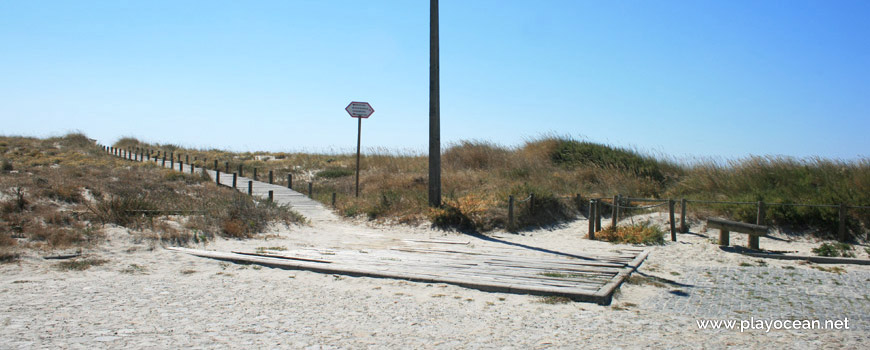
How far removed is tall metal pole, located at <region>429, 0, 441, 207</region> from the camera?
1338 centimetres

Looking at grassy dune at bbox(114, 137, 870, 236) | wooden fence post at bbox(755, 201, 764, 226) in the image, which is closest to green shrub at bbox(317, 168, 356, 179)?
grassy dune at bbox(114, 137, 870, 236)

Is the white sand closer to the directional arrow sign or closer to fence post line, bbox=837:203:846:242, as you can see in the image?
fence post line, bbox=837:203:846:242

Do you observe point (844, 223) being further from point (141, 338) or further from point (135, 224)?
point (135, 224)

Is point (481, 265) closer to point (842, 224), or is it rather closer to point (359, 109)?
point (842, 224)

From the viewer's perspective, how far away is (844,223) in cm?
1066

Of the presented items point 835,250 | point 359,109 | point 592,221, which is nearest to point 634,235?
point 592,221

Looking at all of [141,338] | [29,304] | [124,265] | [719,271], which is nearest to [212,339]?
[141,338]

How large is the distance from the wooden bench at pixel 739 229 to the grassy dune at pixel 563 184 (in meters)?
2.10

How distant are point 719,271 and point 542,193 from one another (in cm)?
649

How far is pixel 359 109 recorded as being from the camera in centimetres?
1692

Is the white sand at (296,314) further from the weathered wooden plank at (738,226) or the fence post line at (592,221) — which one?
the fence post line at (592,221)

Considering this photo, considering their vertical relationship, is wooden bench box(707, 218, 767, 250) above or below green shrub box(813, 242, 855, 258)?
above

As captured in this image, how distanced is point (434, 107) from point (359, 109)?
420cm

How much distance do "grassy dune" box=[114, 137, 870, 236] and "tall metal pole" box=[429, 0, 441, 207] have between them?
73 cm
